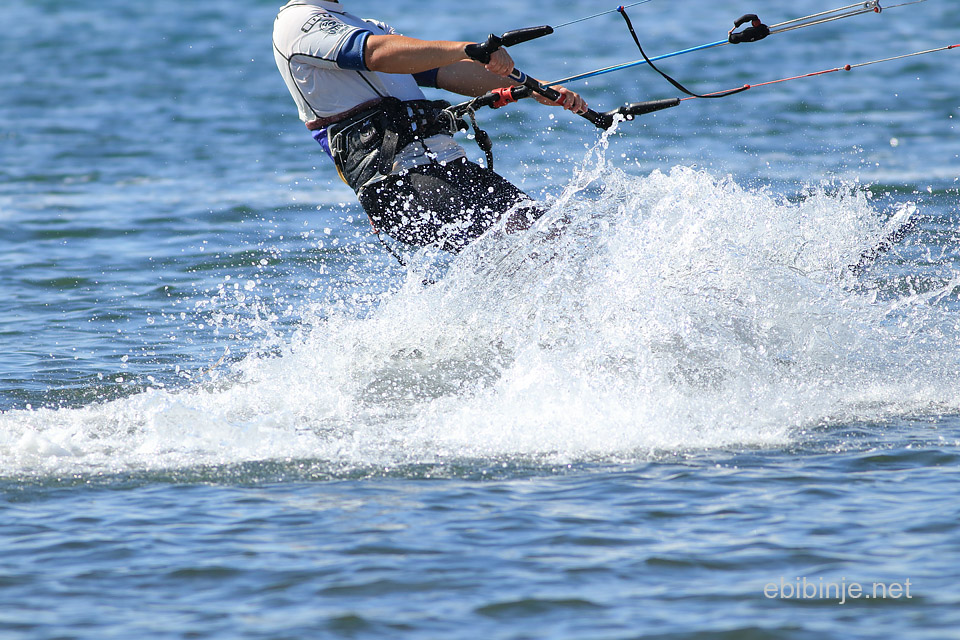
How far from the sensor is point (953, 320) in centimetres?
667

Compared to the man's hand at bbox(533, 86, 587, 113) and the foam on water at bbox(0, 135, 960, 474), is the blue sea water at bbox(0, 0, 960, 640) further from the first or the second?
the man's hand at bbox(533, 86, 587, 113)

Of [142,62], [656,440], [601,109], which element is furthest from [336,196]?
[142,62]

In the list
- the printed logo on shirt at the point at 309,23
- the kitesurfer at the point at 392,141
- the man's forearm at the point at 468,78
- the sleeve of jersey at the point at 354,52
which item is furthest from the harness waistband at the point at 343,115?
the man's forearm at the point at 468,78

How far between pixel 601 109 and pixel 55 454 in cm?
1257

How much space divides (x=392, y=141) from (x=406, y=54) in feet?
1.82

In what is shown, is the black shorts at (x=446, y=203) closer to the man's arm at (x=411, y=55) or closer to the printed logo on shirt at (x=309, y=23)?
the man's arm at (x=411, y=55)

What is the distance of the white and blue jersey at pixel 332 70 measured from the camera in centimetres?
543

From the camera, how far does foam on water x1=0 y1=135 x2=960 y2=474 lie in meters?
5.12

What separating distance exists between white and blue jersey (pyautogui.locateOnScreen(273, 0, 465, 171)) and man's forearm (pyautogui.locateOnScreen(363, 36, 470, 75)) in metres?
0.07

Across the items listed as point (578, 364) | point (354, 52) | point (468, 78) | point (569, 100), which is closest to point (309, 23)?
point (354, 52)

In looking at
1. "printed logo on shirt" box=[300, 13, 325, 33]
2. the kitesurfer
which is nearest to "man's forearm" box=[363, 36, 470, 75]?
the kitesurfer

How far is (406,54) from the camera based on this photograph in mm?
5277

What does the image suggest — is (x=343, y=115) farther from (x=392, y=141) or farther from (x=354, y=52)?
(x=354, y=52)

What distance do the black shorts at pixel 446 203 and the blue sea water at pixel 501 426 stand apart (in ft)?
0.50
